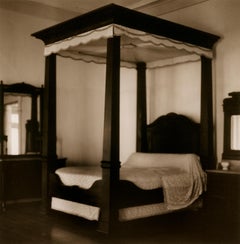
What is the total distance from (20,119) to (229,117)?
12.6 feet

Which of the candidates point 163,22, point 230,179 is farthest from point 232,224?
point 163,22

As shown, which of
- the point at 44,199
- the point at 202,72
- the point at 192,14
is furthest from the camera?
the point at 192,14

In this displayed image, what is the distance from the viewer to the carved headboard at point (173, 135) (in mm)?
7304

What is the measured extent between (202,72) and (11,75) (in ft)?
12.0

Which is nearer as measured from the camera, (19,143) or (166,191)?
(166,191)

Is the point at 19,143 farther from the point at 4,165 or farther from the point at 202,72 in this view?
the point at 202,72

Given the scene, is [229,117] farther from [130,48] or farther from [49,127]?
[49,127]

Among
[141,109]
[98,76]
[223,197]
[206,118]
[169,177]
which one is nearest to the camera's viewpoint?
[169,177]

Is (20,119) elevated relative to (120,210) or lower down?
elevated

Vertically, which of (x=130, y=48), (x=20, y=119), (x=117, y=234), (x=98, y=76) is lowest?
(x=117, y=234)

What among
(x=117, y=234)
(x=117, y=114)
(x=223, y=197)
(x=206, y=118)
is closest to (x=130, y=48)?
(x=206, y=118)

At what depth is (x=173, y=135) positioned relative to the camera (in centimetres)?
760

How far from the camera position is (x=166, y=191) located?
19.3ft

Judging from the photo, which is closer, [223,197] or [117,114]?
[117,114]
